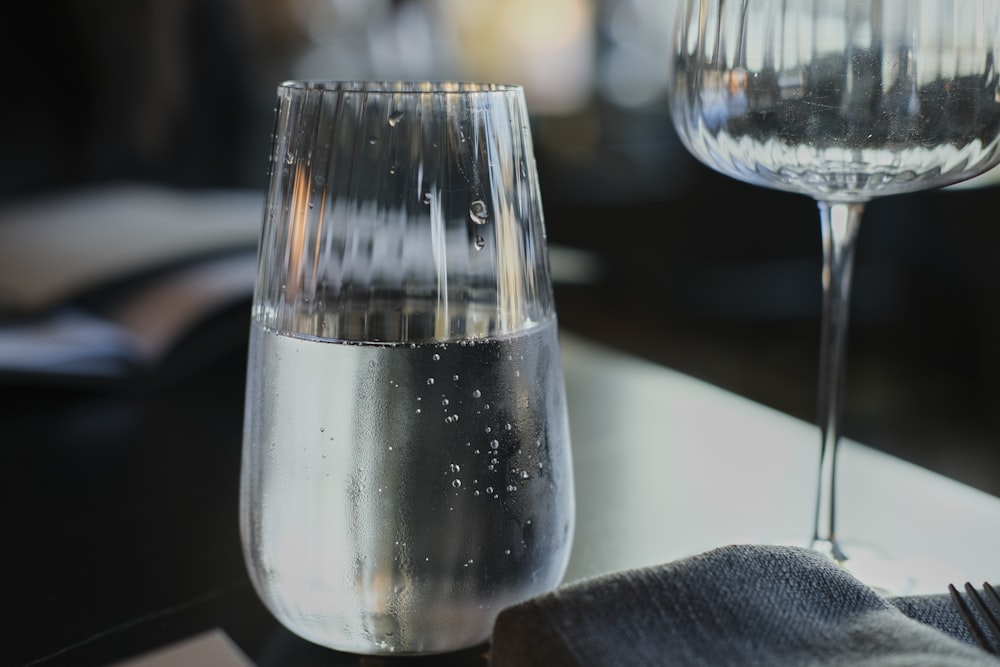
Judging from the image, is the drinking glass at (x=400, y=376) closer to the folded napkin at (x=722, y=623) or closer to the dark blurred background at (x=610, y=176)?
the folded napkin at (x=722, y=623)

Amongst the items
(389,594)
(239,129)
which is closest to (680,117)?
(389,594)

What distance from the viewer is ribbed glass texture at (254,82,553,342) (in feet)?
0.88

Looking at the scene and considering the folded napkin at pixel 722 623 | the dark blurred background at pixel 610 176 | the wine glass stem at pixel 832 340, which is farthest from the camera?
the dark blurred background at pixel 610 176

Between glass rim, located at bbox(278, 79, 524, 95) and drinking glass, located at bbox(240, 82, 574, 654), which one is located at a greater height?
glass rim, located at bbox(278, 79, 524, 95)

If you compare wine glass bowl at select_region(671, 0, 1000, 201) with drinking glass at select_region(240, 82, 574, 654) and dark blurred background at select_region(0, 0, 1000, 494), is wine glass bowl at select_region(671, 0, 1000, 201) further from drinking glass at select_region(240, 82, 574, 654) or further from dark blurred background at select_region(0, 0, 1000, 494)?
dark blurred background at select_region(0, 0, 1000, 494)

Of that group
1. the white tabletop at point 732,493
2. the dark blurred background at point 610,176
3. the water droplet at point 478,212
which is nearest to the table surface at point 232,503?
the white tabletop at point 732,493

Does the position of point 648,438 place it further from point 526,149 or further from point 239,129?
point 239,129

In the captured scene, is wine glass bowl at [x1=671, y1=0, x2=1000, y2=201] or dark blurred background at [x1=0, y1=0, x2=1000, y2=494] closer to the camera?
wine glass bowl at [x1=671, y1=0, x2=1000, y2=201]

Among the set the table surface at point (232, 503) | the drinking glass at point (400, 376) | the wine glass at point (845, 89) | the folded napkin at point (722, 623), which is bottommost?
the table surface at point (232, 503)

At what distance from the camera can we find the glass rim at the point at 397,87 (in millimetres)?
267

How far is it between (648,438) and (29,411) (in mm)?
272

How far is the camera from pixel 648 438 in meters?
0.47

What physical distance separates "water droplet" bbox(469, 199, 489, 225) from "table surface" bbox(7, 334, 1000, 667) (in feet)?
0.37

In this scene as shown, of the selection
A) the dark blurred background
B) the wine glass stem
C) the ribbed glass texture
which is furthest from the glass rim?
the dark blurred background
